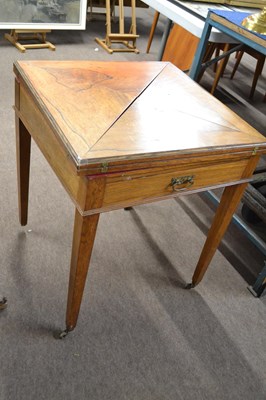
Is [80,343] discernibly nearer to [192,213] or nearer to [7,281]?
[7,281]

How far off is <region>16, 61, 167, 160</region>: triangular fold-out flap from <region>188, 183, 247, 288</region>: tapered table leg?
1.58 ft

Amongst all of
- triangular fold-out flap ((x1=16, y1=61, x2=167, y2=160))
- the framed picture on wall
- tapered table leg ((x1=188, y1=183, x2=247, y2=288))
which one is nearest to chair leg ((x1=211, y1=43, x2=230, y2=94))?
the framed picture on wall

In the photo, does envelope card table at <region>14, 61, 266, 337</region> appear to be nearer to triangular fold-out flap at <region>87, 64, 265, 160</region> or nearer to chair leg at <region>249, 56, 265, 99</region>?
triangular fold-out flap at <region>87, 64, 265, 160</region>

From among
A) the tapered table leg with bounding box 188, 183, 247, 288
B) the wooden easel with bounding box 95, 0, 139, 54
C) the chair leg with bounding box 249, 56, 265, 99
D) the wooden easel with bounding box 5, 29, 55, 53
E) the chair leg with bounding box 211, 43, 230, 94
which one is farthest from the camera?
the wooden easel with bounding box 95, 0, 139, 54

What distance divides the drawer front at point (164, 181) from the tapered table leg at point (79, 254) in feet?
0.25

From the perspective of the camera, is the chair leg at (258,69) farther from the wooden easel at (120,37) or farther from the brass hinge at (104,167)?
the brass hinge at (104,167)

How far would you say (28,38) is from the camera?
12.1 ft

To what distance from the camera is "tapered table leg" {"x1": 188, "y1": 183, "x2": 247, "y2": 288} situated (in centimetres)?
124

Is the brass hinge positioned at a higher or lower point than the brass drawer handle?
higher

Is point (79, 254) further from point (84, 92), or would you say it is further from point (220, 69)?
point (220, 69)

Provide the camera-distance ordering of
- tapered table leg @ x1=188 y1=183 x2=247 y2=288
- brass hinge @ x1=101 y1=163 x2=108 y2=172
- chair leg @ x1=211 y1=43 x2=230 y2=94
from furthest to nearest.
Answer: chair leg @ x1=211 y1=43 x2=230 y2=94
tapered table leg @ x1=188 y1=183 x2=247 y2=288
brass hinge @ x1=101 y1=163 x2=108 y2=172

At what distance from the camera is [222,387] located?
1.26m

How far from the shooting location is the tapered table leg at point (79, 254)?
0.94 meters

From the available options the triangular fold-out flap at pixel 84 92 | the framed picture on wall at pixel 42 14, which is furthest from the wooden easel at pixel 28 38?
the triangular fold-out flap at pixel 84 92
